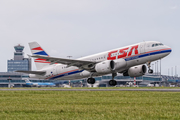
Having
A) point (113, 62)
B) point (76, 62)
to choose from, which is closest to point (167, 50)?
point (113, 62)

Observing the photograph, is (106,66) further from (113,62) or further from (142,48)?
(142,48)

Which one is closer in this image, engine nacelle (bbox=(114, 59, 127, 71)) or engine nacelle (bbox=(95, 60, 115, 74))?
engine nacelle (bbox=(114, 59, 127, 71))

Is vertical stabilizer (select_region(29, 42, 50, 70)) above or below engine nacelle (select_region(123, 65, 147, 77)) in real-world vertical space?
above

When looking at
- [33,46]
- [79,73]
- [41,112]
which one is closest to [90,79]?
[79,73]

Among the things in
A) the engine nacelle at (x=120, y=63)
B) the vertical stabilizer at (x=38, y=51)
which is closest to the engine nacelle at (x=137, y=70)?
the engine nacelle at (x=120, y=63)

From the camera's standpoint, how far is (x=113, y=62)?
136 feet

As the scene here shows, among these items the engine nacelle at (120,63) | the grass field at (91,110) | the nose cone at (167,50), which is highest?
the nose cone at (167,50)

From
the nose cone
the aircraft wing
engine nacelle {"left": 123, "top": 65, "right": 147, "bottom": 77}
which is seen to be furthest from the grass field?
engine nacelle {"left": 123, "top": 65, "right": 147, "bottom": 77}

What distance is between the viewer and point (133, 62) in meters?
40.5

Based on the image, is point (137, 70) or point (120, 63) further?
point (137, 70)

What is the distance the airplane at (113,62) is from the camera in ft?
131

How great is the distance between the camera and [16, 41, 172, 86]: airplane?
131 ft

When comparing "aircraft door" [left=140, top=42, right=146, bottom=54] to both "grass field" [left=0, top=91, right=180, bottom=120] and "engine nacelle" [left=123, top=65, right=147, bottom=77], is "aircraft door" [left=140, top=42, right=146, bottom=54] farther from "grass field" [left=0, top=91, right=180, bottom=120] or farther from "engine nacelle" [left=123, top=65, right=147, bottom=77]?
"grass field" [left=0, top=91, right=180, bottom=120]

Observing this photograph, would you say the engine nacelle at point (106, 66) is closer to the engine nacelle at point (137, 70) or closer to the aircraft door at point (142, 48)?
the aircraft door at point (142, 48)
